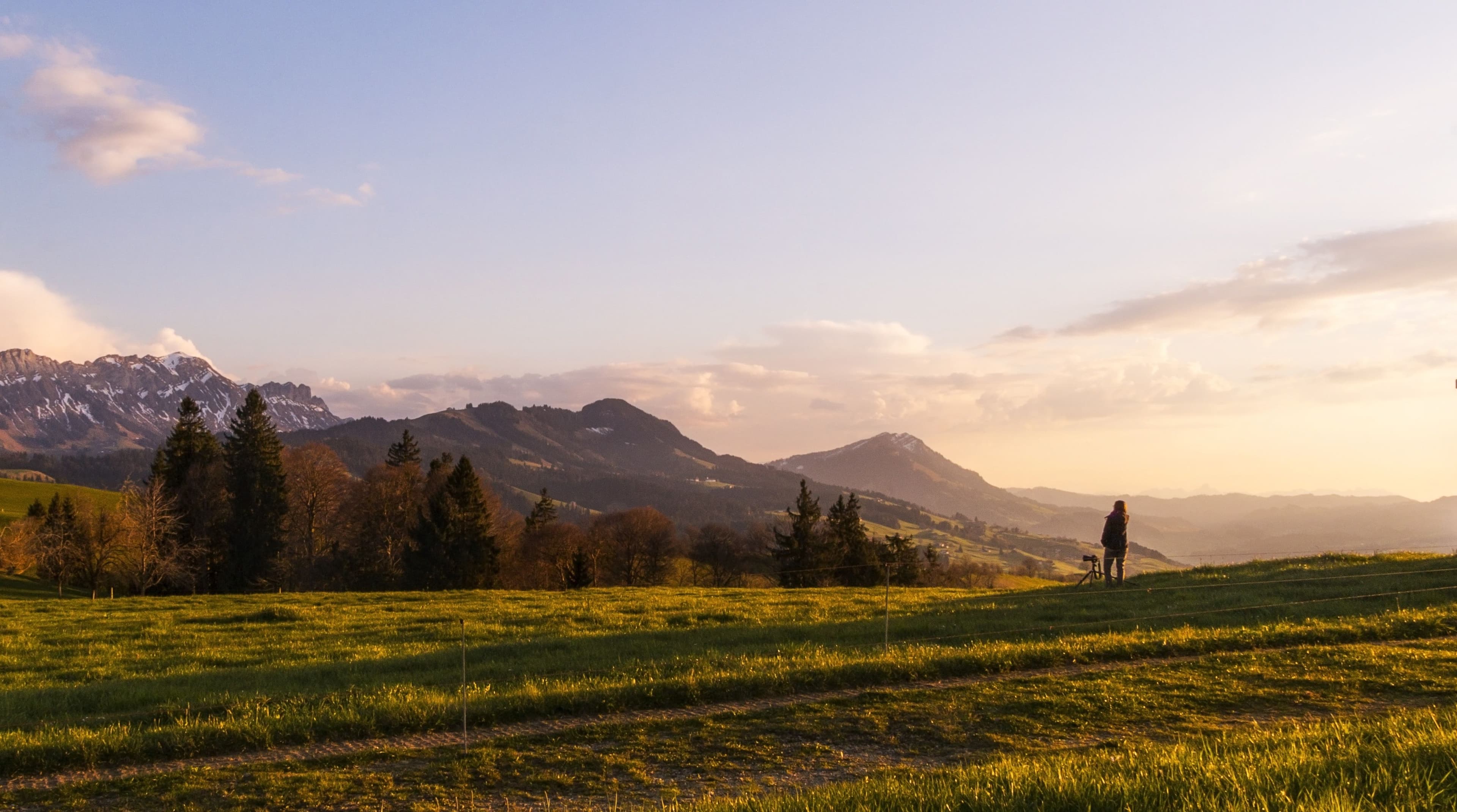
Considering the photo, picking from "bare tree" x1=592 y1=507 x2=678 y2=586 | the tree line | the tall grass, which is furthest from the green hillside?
the tall grass

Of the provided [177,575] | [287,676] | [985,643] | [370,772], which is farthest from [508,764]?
[177,575]

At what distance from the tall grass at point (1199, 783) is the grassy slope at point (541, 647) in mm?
6080

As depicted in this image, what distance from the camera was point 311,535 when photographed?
3169 inches

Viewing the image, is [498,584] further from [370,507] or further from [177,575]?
[177,575]

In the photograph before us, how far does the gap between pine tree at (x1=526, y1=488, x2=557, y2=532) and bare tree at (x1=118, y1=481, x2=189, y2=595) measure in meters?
37.1

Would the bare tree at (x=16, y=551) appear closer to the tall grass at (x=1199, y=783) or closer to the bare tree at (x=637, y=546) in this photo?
the bare tree at (x=637, y=546)

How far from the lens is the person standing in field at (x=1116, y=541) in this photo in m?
28.0

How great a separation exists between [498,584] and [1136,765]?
79082mm

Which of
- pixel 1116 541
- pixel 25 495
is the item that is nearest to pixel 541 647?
pixel 1116 541

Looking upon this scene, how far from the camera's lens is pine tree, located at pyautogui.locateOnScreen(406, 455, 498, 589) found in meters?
74.8

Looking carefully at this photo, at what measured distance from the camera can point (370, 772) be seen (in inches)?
353

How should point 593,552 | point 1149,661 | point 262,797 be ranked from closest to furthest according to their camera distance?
point 262,797 < point 1149,661 < point 593,552

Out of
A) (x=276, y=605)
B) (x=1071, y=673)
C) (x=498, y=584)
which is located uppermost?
(x=1071, y=673)

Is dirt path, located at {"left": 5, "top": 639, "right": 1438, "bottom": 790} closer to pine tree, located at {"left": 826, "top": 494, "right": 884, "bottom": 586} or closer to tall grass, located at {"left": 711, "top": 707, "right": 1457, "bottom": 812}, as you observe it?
tall grass, located at {"left": 711, "top": 707, "right": 1457, "bottom": 812}
